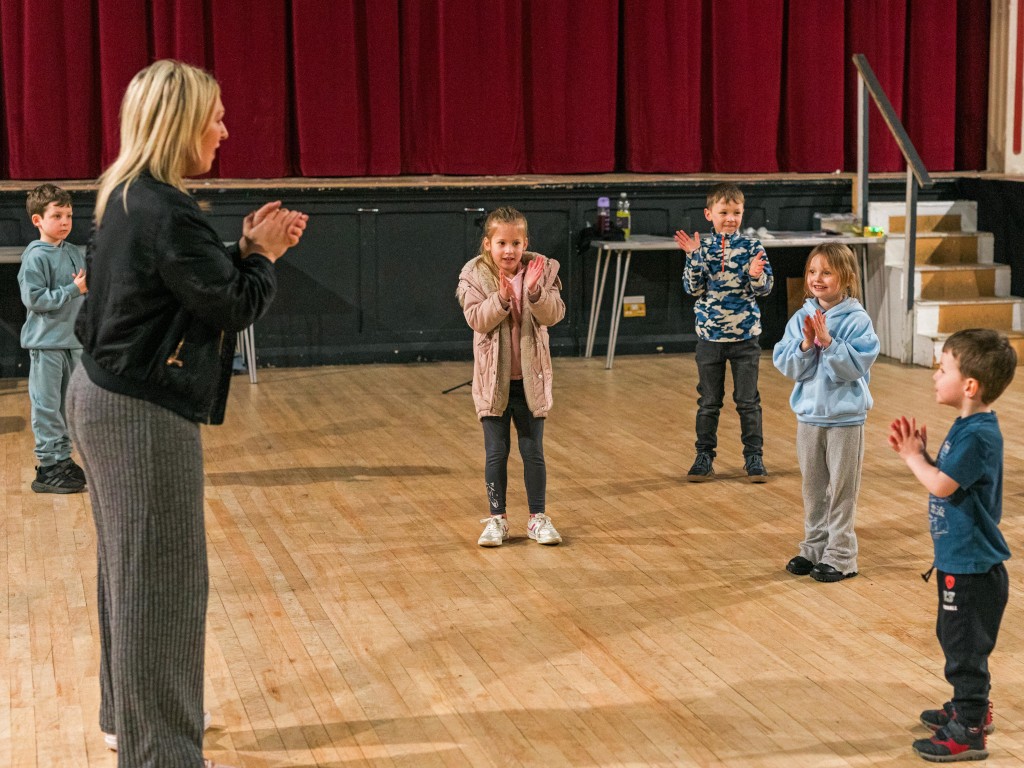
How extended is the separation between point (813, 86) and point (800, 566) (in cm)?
546

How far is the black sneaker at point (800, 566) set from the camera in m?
4.02

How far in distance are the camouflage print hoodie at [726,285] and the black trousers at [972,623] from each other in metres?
2.51

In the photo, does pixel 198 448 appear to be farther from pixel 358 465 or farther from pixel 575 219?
pixel 575 219

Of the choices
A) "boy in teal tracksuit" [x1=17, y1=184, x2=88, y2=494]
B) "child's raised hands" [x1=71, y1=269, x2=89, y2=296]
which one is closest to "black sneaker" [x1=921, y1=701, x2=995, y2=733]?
"child's raised hands" [x1=71, y1=269, x2=89, y2=296]

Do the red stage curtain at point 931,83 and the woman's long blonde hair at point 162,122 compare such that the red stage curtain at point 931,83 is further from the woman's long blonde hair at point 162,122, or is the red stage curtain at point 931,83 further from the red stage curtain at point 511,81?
the woman's long blonde hair at point 162,122

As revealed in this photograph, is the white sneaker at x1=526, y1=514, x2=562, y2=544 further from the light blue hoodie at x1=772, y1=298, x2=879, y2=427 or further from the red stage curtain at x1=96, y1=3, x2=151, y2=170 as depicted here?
the red stage curtain at x1=96, y1=3, x2=151, y2=170

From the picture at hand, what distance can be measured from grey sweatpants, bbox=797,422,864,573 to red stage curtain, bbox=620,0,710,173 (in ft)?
16.0

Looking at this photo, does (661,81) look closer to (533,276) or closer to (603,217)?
(603,217)

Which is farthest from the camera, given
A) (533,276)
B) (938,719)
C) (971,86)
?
(971,86)

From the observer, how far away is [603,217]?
26.1 ft

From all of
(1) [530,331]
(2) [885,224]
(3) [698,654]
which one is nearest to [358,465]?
(1) [530,331]

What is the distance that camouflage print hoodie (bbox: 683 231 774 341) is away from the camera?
518 cm

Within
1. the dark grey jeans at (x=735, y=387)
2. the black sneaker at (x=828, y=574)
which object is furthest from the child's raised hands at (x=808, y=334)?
the dark grey jeans at (x=735, y=387)

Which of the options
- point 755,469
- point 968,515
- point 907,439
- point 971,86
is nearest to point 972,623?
point 968,515
